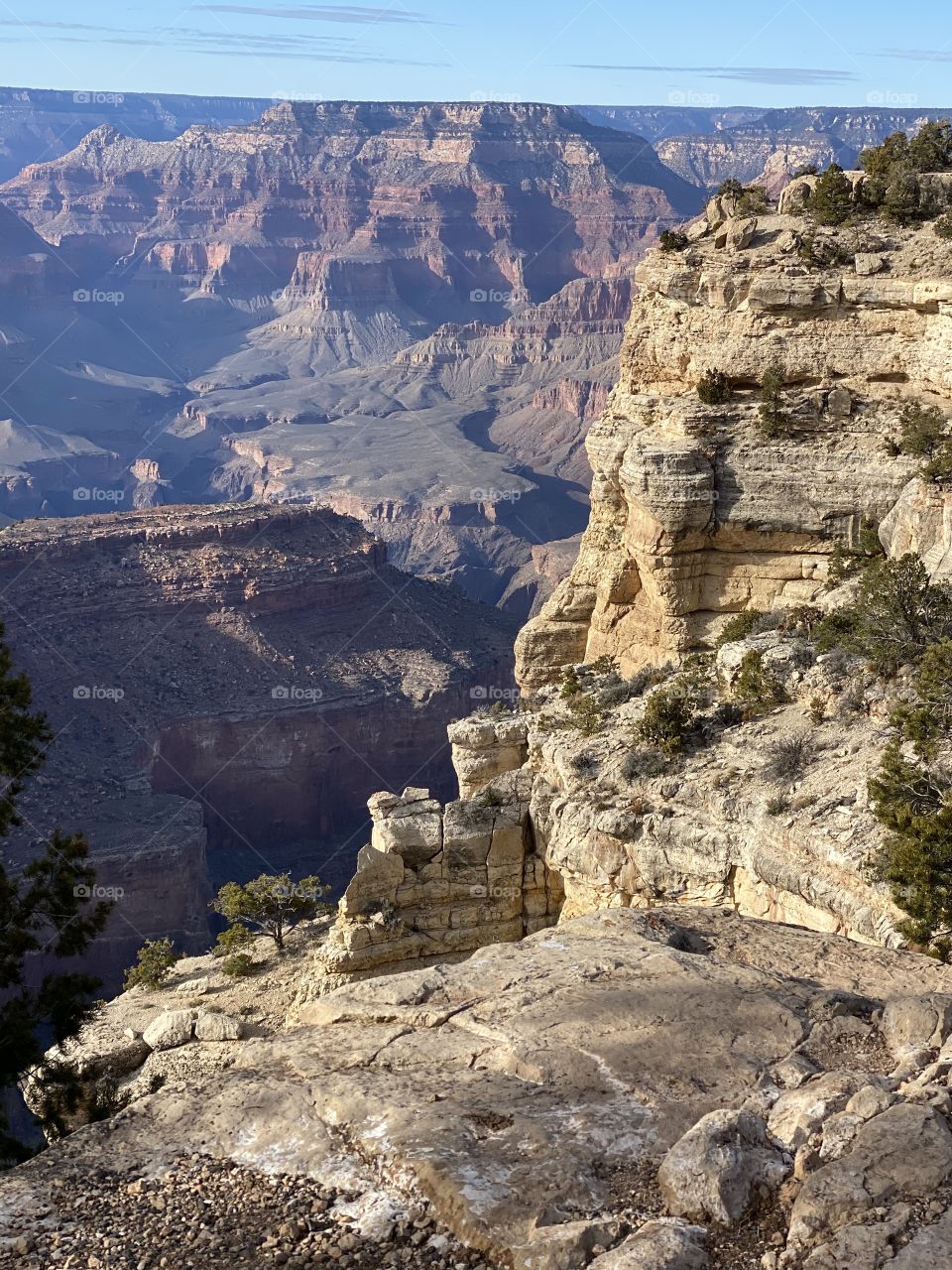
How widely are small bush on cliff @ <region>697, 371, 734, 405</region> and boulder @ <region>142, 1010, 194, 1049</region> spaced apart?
16249 mm

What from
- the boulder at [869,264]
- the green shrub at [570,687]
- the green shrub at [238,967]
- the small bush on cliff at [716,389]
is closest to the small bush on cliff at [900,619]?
the green shrub at [570,687]

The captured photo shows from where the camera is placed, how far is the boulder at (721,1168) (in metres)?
11.8

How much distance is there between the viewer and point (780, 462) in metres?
28.9

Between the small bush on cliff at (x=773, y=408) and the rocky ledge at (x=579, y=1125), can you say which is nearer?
the rocky ledge at (x=579, y=1125)

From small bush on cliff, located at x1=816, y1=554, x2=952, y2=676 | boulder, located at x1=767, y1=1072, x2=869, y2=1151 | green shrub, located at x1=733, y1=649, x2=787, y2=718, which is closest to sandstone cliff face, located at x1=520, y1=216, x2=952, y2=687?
→ small bush on cliff, located at x1=816, y1=554, x2=952, y2=676

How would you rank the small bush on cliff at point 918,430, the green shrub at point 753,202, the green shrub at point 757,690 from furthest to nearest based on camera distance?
the green shrub at point 753,202 < the small bush on cliff at point 918,430 < the green shrub at point 757,690

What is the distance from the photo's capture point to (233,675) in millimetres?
78750

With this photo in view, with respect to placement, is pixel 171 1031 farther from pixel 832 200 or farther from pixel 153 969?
pixel 832 200

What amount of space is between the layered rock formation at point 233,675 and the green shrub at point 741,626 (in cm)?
3929

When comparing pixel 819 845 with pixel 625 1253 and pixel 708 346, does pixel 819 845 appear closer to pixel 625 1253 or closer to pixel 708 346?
pixel 625 1253

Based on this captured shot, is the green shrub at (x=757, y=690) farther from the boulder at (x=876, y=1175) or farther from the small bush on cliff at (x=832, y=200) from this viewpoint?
the boulder at (x=876, y=1175)

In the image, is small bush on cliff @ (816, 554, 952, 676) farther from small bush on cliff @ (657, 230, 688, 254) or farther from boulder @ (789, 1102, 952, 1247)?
boulder @ (789, 1102, 952, 1247)

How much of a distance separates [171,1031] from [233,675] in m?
58.4

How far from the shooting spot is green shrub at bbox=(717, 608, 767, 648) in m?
28.3
